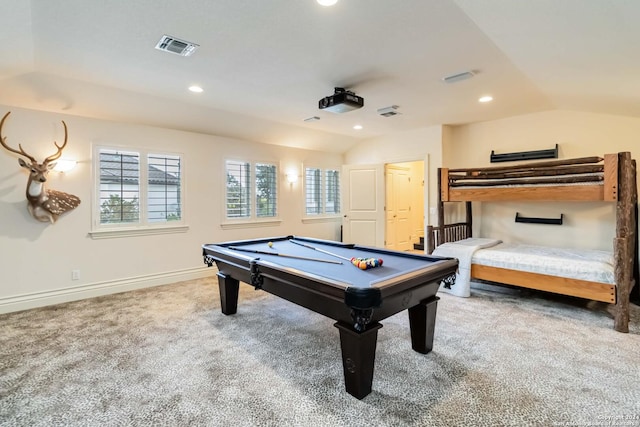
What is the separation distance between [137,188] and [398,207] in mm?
5029

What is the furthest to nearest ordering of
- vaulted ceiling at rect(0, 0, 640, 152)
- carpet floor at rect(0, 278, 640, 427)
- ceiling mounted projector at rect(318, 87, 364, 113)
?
1. ceiling mounted projector at rect(318, 87, 364, 113)
2. vaulted ceiling at rect(0, 0, 640, 152)
3. carpet floor at rect(0, 278, 640, 427)

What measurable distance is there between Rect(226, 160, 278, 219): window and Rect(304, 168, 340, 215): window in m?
0.85

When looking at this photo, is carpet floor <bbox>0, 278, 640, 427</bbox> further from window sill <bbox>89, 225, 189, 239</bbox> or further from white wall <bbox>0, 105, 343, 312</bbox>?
window sill <bbox>89, 225, 189, 239</bbox>

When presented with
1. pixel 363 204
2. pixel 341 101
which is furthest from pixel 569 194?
pixel 363 204

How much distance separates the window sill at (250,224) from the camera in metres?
5.39

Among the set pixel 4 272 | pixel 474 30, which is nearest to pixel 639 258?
pixel 474 30

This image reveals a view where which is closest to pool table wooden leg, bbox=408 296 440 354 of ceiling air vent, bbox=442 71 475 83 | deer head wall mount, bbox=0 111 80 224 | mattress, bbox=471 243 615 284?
mattress, bbox=471 243 615 284

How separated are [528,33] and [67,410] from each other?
13.2 feet

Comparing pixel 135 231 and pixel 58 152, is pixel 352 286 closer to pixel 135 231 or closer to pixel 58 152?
pixel 135 231

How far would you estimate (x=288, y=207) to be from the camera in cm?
626

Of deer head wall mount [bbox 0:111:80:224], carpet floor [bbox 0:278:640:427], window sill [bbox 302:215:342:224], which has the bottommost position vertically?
carpet floor [bbox 0:278:640:427]

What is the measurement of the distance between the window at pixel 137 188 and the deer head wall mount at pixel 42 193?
386 mm

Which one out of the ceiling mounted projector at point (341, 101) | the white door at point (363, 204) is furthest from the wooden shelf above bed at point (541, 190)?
the ceiling mounted projector at point (341, 101)

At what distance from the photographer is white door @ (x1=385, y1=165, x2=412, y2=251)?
21.4 feet
